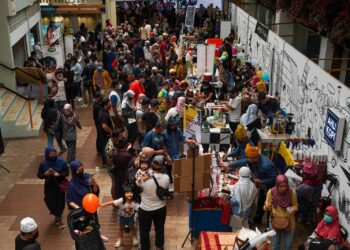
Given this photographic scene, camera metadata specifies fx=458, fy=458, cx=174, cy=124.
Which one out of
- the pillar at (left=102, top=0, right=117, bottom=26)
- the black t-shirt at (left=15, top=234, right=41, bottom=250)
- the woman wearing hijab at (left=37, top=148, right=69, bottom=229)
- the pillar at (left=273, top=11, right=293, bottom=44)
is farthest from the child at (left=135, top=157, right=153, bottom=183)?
the pillar at (left=102, top=0, right=117, bottom=26)

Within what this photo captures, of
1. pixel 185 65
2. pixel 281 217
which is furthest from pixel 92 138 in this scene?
pixel 281 217

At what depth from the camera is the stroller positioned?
6.20m

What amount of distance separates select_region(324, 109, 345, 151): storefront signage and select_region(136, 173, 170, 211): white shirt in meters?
2.95

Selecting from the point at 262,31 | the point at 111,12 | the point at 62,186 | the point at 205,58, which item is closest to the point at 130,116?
the point at 62,186

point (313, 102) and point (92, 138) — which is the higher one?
point (313, 102)

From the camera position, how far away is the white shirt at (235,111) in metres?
11.1

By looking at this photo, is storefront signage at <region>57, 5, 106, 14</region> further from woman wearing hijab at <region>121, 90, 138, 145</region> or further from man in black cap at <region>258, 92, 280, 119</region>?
man in black cap at <region>258, 92, 280, 119</region>

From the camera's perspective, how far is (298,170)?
823 centimetres

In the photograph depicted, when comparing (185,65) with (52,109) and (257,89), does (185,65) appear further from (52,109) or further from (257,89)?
(52,109)

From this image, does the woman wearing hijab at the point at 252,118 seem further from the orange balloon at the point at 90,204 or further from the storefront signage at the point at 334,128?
the orange balloon at the point at 90,204

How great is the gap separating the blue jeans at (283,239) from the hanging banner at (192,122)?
3.83 meters

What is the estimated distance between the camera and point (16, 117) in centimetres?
1347

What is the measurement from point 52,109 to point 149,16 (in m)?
22.1

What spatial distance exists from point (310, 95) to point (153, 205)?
14.7 ft
